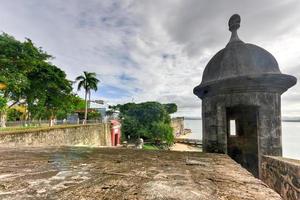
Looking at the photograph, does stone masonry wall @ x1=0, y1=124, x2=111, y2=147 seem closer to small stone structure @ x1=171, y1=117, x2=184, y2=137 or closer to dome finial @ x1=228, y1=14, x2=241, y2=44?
dome finial @ x1=228, y1=14, x2=241, y2=44

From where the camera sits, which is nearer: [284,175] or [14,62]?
[284,175]

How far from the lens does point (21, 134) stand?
9414 millimetres

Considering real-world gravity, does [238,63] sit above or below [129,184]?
above

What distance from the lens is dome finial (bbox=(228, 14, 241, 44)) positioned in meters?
5.14

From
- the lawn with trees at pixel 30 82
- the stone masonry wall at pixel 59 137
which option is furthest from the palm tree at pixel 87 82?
the stone masonry wall at pixel 59 137

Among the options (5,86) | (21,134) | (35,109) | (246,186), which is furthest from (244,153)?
(35,109)

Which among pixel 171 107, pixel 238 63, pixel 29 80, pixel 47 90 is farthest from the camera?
pixel 171 107

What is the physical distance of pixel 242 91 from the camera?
4.38 meters

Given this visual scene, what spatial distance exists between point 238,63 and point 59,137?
12.7 m

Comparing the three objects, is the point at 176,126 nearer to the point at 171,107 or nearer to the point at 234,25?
the point at 171,107

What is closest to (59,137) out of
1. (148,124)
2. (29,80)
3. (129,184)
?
(29,80)

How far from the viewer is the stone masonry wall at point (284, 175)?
8.86 feet

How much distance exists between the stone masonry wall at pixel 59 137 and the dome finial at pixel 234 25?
6652mm

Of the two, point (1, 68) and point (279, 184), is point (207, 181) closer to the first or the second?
point (279, 184)
